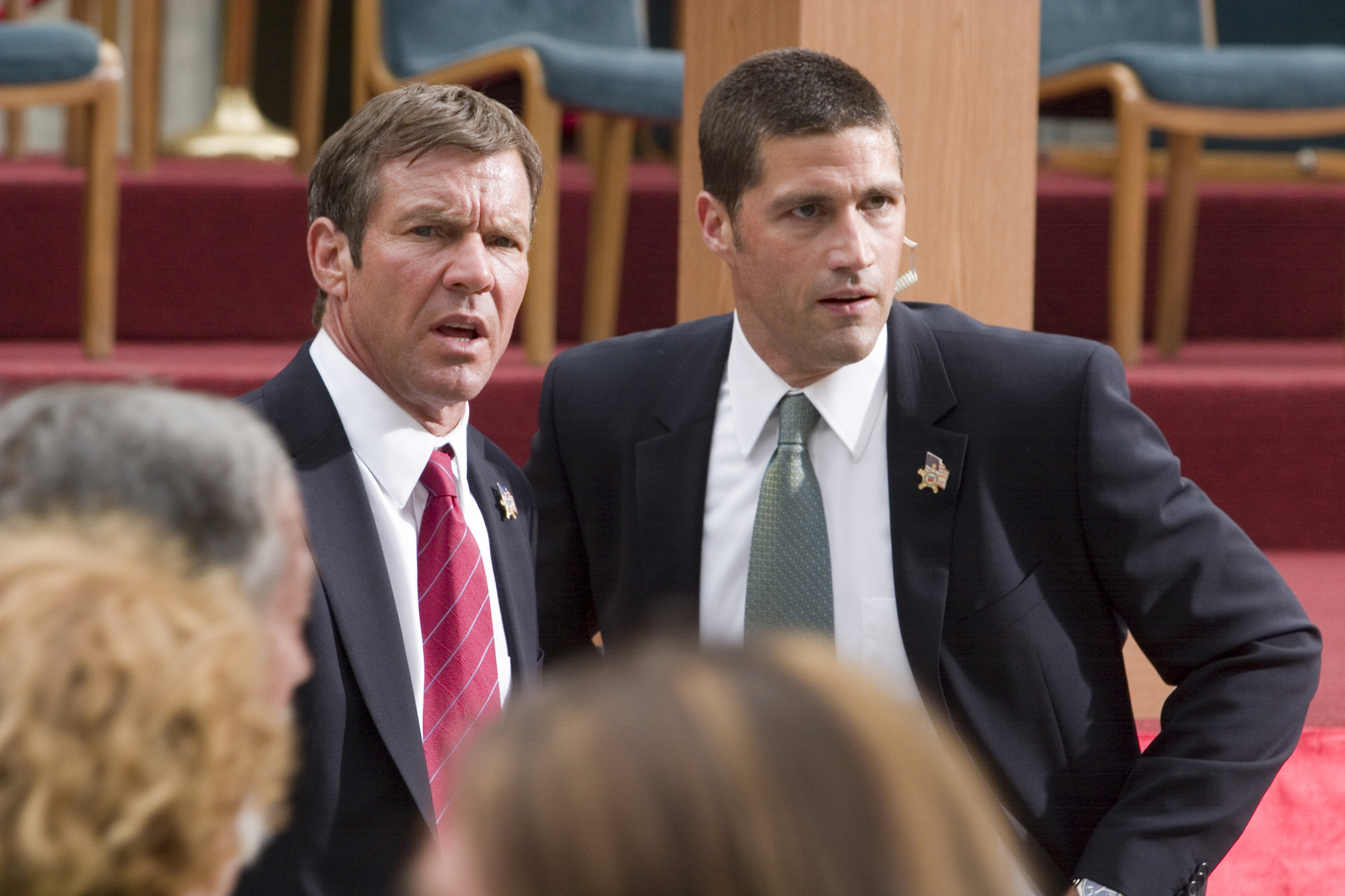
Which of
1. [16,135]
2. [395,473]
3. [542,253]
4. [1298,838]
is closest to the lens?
[395,473]

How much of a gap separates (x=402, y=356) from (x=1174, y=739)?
0.81m

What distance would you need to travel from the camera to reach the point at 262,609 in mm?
833

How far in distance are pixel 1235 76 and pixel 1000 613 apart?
1.80 meters

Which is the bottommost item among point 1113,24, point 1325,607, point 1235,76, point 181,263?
point 1325,607

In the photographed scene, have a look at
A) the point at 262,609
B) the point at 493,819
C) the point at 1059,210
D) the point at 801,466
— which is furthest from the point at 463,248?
the point at 1059,210

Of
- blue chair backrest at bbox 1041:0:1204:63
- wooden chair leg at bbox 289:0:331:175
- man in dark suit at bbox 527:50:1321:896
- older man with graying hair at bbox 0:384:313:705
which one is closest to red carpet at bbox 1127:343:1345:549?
blue chair backrest at bbox 1041:0:1204:63

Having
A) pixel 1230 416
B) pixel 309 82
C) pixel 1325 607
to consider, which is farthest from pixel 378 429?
pixel 309 82

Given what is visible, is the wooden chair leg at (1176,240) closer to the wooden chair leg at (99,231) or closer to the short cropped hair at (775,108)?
the short cropped hair at (775,108)

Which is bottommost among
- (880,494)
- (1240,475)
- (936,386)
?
(1240,475)

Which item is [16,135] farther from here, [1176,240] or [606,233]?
[1176,240]

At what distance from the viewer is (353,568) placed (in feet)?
4.58

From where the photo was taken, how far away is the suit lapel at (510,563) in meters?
1.55

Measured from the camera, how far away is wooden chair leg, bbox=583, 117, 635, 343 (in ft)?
9.98

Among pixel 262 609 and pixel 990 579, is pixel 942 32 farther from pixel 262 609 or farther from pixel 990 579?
pixel 262 609
